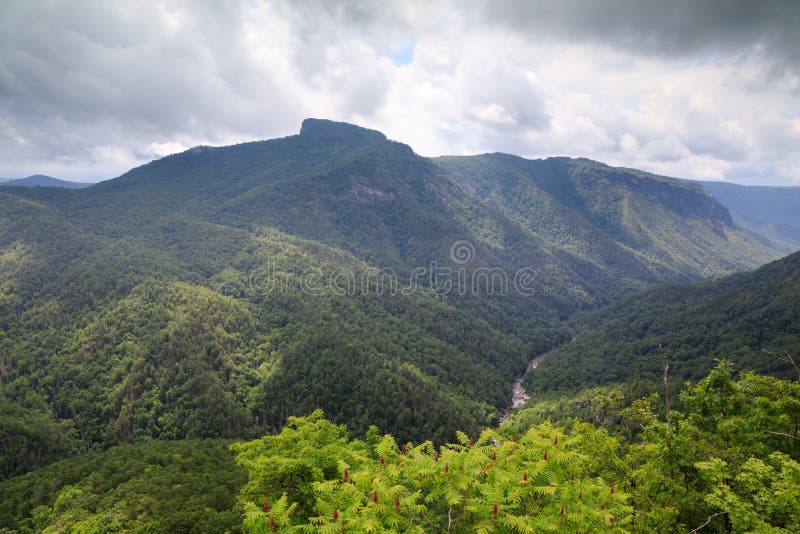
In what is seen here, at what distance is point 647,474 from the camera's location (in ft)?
74.6

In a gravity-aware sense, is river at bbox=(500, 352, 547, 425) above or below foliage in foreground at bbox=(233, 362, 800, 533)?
below

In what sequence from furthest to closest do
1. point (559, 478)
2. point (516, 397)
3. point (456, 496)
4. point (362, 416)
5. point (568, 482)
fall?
point (516, 397), point (362, 416), point (559, 478), point (568, 482), point (456, 496)

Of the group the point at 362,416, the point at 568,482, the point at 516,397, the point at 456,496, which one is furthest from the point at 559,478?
the point at 516,397

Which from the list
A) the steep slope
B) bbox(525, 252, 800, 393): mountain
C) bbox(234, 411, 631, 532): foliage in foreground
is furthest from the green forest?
bbox(525, 252, 800, 393): mountain

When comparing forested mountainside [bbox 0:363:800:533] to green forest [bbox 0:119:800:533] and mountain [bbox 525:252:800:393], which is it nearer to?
green forest [bbox 0:119:800:533]

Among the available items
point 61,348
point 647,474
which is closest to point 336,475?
point 647,474

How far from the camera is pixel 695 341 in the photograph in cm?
15450

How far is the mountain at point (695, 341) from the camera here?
131875 millimetres

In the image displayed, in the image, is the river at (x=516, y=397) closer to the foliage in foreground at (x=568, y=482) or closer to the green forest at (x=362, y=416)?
the green forest at (x=362, y=416)

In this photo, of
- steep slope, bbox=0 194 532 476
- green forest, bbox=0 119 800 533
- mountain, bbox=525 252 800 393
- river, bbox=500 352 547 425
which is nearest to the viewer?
green forest, bbox=0 119 800 533

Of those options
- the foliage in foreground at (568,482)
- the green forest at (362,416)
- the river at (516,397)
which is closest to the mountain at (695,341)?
the green forest at (362,416)

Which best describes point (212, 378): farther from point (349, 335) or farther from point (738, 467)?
point (738, 467)

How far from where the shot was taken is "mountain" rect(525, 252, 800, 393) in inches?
5192

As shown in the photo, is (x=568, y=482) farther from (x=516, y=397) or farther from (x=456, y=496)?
(x=516, y=397)
